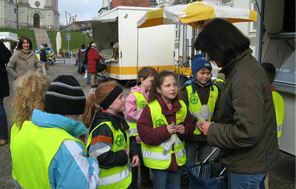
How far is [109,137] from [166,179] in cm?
85

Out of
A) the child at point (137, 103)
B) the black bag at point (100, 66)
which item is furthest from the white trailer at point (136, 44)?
the child at point (137, 103)

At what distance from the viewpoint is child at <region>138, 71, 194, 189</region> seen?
8.45 ft

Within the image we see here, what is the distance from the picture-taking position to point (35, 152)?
5.04 ft

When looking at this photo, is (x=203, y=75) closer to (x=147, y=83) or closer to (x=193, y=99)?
(x=193, y=99)

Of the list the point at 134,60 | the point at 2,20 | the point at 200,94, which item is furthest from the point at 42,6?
the point at 200,94

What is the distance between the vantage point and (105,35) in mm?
15852

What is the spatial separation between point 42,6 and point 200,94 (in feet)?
281

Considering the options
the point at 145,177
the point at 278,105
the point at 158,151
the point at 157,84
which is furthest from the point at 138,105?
the point at 278,105

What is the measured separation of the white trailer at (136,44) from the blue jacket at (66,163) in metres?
9.03

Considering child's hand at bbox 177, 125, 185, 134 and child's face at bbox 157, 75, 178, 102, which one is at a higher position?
child's face at bbox 157, 75, 178, 102

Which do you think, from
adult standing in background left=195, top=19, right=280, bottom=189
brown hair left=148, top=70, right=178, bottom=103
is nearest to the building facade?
brown hair left=148, top=70, right=178, bottom=103

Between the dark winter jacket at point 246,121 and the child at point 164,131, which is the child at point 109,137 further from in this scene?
the dark winter jacket at point 246,121

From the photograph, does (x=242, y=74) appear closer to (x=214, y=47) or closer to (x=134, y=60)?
(x=214, y=47)

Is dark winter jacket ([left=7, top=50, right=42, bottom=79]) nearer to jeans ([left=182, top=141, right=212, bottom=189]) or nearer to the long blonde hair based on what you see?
jeans ([left=182, top=141, right=212, bottom=189])
